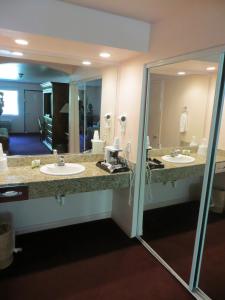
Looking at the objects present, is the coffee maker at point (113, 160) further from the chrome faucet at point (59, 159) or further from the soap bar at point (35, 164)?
the soap bar at point (35, 164)

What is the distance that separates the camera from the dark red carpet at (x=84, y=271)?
184 centimetres

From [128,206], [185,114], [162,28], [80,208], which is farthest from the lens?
[80,208]

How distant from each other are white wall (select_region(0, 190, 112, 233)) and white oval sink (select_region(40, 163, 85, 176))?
474 millimetres

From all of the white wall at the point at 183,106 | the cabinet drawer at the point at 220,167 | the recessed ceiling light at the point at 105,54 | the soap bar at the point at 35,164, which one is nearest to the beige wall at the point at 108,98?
the recessed ceiling light at the point at 105,54

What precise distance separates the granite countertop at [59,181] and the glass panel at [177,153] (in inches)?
18.5

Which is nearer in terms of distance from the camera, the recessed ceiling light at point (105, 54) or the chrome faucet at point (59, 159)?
the recessed ceiling light at point (105, 54)

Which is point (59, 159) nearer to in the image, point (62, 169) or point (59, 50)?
point (62, 169)

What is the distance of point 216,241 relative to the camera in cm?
227

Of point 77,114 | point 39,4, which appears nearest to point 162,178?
point 77,114

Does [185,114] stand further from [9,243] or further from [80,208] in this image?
[9,243]

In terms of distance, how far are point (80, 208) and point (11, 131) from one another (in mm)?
1204

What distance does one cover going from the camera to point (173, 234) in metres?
2.61

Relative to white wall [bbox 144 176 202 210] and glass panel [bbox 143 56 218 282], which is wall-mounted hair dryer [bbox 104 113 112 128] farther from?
white wall [bbox 144 176 202 210]

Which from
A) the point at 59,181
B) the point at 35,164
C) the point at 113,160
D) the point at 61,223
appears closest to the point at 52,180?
the point at 59,181
